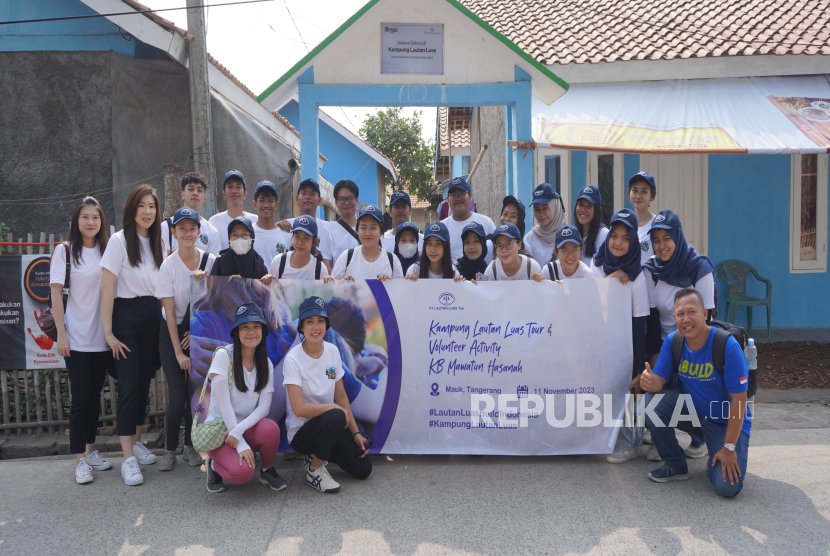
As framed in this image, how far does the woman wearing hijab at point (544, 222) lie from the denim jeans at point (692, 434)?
171cm

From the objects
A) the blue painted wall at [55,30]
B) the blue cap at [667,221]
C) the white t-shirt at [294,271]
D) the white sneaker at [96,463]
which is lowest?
the white sneaker at [96,463]

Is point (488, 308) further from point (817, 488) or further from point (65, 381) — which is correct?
point (65, 381)

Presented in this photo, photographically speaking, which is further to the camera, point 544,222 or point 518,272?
point 544,222

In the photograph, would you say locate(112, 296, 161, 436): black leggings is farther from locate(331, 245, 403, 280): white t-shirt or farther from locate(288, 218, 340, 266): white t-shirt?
locate(288, 218, 340, 266): white t-shirt

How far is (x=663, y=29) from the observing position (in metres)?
9.42

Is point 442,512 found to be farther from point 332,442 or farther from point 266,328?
point 266,328

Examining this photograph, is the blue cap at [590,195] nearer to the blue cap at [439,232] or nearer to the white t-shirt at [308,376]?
the blue cap at [439,232]

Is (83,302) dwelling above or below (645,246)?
below

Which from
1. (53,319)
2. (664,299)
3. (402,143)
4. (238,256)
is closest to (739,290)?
(664,299)

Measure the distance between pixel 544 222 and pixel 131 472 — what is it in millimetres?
3915

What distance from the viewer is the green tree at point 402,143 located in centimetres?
2800

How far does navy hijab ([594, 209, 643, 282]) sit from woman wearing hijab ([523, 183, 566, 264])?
0.86m

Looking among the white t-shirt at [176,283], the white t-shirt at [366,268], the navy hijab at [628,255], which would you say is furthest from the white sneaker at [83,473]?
the navy hijab at [628,255]

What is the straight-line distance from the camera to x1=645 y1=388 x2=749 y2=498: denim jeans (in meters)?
3.73
